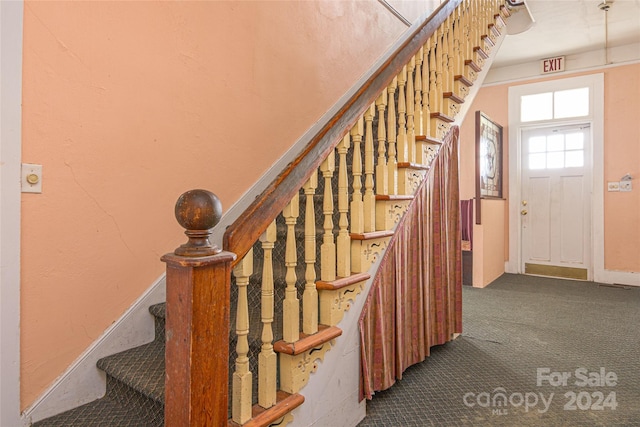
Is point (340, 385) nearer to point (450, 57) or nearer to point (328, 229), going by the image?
point (328, 229)

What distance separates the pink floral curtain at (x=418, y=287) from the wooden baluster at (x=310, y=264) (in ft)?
1.23

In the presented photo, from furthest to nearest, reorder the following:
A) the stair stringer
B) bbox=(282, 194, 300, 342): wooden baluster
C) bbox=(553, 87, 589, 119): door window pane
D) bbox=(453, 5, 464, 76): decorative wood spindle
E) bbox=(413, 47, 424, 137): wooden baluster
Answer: bbox=(553, 87, 589, 119): door window pane < bbox=(453, 5, 464, 76): decorative wood spindle < bbox=(413, 47, 424, 137): wooden baluster < the stair stringer < bbox=(282, 194, 300, 342): wooden baluster

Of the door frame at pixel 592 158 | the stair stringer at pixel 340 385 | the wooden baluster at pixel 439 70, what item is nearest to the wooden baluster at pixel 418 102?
the wooden baluster at pixel 439 70

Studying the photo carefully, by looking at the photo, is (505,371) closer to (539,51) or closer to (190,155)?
(190,155)

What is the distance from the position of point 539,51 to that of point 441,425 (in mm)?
5033

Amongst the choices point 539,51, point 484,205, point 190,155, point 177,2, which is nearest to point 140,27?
point 177,2

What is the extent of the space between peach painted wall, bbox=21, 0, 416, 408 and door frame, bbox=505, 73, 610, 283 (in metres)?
4.01

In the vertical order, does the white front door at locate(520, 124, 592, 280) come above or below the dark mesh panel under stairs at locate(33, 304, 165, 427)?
above

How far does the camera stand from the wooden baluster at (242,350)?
1.17m

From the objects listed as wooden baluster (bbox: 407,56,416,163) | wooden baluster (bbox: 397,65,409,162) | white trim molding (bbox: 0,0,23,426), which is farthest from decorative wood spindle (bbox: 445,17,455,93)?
white trim molding (bbox: 0,0,23,426)

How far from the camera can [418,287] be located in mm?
2240

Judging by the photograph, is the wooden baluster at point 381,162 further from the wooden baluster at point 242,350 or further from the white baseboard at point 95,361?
the white baseboard at point 95,361

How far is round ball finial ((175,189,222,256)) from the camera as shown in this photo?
3.16 feet

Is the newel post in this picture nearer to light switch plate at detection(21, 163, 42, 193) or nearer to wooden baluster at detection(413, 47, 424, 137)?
light switch plate at detection(21, 163, 42, 193)
